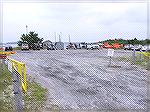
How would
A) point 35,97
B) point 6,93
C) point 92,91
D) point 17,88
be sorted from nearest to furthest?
point 17,88, point 35,97, point 6,93, point 92,91

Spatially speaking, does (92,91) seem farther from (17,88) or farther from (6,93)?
(17,88)

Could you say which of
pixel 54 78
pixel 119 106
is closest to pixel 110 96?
pixel 119 106

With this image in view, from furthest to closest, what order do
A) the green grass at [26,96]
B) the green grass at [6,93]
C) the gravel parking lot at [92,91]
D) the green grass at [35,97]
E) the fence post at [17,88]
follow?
the gravel parking lot at [92,91], the green grass at [35,97], the green grass at [26,96], the green grass at [6,93], the fence post at [17,88]

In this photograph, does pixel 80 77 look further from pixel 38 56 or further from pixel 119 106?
pixel 38 56

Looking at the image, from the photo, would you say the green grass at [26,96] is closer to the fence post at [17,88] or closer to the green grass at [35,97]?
the green grass at [35,97]

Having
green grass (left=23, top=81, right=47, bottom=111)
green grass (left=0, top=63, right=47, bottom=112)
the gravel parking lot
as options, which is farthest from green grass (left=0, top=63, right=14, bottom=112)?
the gravel parking lot

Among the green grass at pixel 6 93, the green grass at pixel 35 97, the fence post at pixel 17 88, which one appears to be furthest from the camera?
the green grass at pixel 35 97

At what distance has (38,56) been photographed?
27391 millimetres

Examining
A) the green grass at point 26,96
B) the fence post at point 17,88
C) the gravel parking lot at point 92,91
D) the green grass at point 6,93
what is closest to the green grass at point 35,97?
the green grass at point 26,96

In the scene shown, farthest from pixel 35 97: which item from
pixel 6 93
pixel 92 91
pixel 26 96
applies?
pixel 92 91

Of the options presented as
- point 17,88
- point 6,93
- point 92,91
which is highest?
point 17,88

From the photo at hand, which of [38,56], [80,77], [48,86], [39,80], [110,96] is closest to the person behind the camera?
[110,96]

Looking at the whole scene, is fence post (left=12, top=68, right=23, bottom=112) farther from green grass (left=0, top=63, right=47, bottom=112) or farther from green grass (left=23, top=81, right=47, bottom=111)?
green grass (left=23, top=81, right=47, bottom=111)

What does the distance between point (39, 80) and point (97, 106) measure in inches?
191
